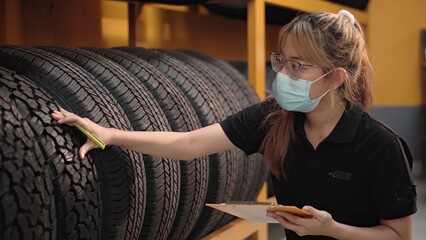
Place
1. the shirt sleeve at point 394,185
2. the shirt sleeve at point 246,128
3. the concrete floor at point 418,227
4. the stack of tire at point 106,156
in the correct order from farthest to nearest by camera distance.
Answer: the concrete floor at point 418,227 → the shirt sleeve at point 246,128 → the shirt sleeve at point 394,185 → the stack of tire at point 106,156

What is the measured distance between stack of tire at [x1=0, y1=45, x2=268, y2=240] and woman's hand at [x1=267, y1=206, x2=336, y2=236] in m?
0.34

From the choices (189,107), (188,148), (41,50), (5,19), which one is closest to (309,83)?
(188,148)

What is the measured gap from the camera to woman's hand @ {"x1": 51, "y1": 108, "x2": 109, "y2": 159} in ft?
4.65

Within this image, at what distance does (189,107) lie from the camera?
205cm

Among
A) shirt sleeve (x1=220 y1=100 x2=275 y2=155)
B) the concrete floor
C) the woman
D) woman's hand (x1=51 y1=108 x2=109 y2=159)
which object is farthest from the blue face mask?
the concrete floor

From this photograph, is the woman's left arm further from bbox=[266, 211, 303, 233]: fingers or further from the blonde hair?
the blonde hair

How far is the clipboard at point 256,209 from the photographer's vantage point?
1.44 meters

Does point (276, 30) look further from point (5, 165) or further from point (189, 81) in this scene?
point (5, 165)

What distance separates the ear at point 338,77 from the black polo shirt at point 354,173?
0.08m

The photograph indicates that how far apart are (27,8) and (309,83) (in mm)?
1317

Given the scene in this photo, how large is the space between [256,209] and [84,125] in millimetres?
426

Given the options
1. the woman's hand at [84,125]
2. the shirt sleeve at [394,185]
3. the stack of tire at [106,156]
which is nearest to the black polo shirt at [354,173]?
the shirt sleeve at [394,185]

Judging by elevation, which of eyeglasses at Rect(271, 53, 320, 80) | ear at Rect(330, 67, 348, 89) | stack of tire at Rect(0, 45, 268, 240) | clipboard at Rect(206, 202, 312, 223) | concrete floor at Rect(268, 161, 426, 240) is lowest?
concrete floor at Rect(268, 161, 426, 240)

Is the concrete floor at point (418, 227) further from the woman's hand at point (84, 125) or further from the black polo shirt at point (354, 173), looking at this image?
the woman's hand at point (84, 125)
